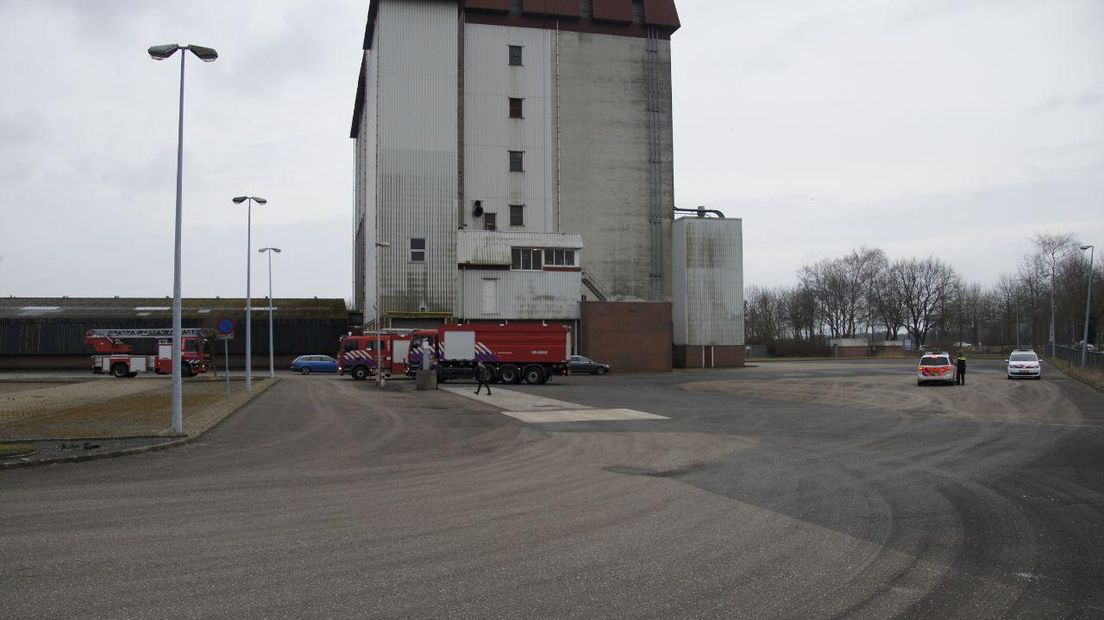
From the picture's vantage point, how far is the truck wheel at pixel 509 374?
138 ft

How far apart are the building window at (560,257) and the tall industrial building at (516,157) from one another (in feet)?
0.24

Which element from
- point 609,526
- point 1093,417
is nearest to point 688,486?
point 609,526

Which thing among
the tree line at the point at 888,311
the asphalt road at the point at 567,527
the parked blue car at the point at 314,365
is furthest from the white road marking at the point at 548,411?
the tree line at the point at 888,311

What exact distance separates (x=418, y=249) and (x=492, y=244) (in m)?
4.98

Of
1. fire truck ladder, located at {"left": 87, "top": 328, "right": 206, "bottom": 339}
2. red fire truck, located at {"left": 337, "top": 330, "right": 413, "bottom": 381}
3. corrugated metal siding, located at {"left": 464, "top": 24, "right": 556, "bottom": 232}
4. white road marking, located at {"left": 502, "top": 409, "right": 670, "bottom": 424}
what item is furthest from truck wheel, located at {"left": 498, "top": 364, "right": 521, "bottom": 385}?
fire truck ladder, located at {"left": 87, "top": 328, "right": 206, "bottom": 339}

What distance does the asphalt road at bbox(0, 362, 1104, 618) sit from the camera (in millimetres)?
5840

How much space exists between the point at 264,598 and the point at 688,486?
6.28 metres

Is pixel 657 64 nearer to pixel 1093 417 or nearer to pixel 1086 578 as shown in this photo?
pixel 1093 417

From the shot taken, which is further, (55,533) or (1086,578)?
(55,533)

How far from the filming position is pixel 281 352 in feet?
217

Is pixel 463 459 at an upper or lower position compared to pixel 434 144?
lower

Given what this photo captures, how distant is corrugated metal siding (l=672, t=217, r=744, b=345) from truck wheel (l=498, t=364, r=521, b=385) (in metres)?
21.8

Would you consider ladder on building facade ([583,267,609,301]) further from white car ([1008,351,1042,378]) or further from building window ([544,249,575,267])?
white car ([1008,351,1042,378])

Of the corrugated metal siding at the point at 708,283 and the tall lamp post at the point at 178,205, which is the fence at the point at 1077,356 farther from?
the tall lamp post at the point at 178,205
